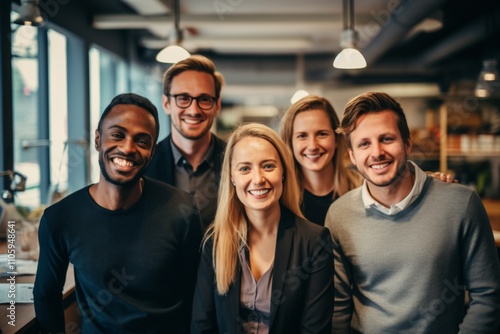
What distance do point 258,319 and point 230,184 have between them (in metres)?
0.58

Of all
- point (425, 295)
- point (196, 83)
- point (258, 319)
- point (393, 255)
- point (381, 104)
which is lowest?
point (258, 319)

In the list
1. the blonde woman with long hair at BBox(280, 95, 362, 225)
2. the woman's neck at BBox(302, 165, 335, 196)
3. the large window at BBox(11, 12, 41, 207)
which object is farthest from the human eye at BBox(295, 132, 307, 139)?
the large window at BBox(11, 12, 41, 207)

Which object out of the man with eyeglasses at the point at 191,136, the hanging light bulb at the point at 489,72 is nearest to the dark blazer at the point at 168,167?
the man with eyeglasses at the point at 191,136

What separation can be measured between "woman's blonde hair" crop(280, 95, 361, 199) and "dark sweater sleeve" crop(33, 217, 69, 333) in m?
1.32

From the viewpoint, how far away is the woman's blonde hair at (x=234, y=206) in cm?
197

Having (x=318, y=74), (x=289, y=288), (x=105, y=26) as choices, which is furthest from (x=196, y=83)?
(x=318, y=74)

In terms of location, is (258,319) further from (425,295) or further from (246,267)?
(425,295)

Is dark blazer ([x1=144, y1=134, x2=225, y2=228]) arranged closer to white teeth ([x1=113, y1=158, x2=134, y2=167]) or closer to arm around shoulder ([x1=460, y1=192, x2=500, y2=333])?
white teeth ([x1=113, y1=158, x2=134, y2=167])

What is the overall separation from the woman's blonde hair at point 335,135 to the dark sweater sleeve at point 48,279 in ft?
4.32

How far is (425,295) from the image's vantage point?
72.9 inches

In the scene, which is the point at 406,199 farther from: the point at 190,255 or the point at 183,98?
the point at 183,98

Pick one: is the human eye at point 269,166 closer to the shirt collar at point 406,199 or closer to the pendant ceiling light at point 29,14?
the shirt collar at point 406,199

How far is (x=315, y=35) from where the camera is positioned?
7363 mm

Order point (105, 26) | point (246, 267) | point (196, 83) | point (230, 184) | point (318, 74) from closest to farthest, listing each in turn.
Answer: point (246, 267)
point (230, 184)
point (196, 83)
point (105, 26)
point (318, 74)
